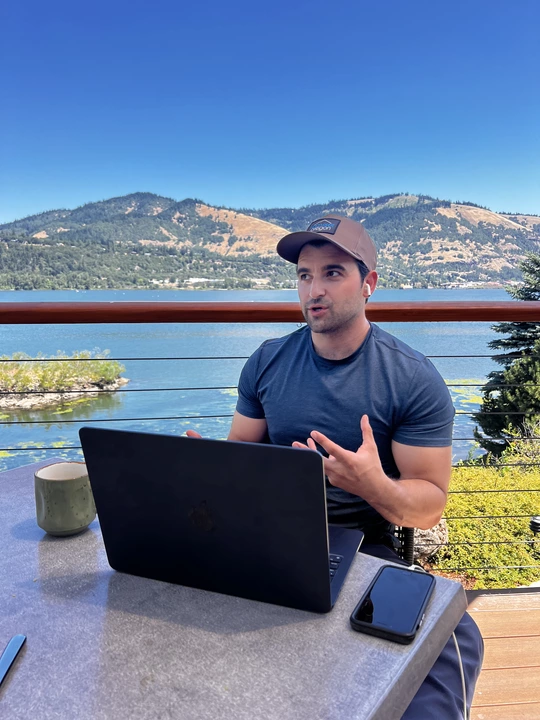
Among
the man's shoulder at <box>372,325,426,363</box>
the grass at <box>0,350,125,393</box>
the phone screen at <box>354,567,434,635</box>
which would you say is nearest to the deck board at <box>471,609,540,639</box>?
the man's shoulder at <box>372,325,426,363</box>

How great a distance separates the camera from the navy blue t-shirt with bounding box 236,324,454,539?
4.34 feet

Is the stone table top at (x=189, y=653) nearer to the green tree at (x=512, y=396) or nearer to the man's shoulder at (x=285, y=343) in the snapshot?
the man's shoulder at (x=285, y=343)

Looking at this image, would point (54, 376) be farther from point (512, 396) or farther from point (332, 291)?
point (512, 396)

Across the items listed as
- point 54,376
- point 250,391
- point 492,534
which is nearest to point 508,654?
point 250,391

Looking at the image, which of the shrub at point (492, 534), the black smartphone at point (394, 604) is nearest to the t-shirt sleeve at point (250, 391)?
the black smartphone at point (394, 604)

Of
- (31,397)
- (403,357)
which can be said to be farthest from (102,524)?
(31,397)

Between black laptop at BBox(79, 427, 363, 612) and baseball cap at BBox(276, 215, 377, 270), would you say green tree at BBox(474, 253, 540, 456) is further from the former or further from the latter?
black laptop at BBox(79, 427, 363, 612)

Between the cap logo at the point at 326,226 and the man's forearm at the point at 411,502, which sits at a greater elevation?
the cap logo at the point at 326,226

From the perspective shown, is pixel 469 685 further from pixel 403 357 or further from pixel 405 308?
pixel 405 308

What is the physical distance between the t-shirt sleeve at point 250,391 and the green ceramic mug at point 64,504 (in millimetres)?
642

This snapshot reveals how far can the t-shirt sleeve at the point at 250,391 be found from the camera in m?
1.52

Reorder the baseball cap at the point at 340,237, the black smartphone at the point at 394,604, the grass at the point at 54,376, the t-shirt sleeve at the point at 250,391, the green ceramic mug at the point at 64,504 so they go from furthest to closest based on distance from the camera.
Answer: the grass at the point at 54,376 < the t-shirt sleeve at the point at 250,391 < the baseball cap at the point at 340,237 < the green ceramic mug at the point at 64,504 < the black smartphone at the point at 394,604

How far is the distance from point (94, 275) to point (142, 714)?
1231 centimetres

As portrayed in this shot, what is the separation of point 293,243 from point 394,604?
0.98m
